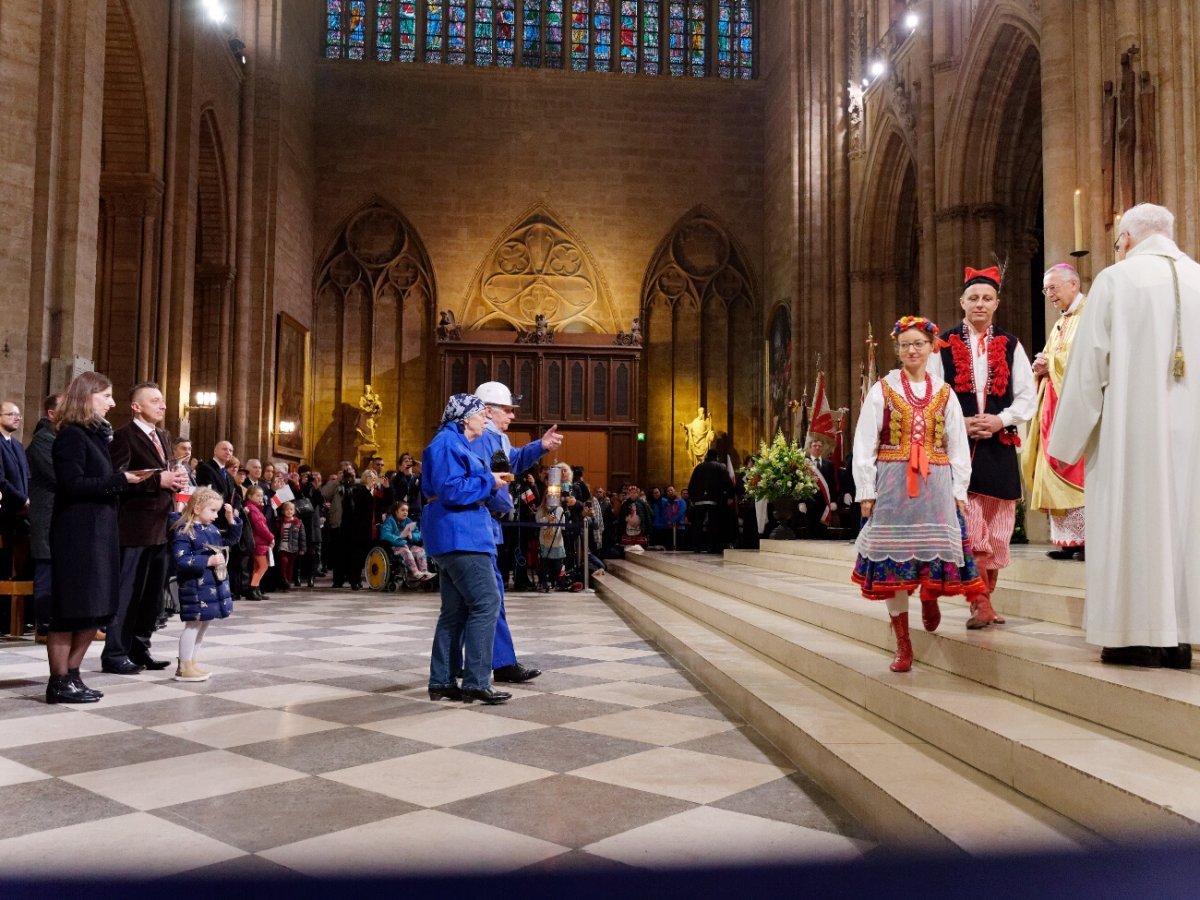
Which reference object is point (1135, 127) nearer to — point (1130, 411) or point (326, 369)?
Answer: point (1130, 411)

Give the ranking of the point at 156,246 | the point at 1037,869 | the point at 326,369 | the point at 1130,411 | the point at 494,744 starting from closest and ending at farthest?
the point at 1037,869, the point at 1130,411, the point at 494,744, the point at 156,246, the point at 326,369

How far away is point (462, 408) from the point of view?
4957 millimetres

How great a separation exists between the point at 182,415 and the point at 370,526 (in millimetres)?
4121

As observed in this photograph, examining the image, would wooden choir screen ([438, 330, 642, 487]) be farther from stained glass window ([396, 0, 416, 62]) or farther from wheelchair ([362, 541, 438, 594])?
wheelchair ([362, 541, 438, 594])

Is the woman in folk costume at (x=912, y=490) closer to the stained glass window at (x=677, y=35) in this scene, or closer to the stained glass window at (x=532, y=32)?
the stained glass window at (x=532, y=32)

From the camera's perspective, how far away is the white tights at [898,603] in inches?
156

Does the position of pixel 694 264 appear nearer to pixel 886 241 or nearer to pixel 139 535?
pixel 886 241

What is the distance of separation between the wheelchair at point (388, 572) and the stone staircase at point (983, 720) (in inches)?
267

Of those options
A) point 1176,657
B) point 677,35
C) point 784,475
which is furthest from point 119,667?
→ point 677,35

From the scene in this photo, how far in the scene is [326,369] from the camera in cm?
2305

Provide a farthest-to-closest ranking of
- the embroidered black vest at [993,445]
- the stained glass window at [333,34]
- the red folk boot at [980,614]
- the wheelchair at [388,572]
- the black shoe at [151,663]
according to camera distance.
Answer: the stained glass window at [333,34], the wheelchair at [388,572], the black shoe at [151,663], the embroidered black vest at [993,445], the red folk boot at [980,614]

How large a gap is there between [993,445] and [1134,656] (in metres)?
1.40

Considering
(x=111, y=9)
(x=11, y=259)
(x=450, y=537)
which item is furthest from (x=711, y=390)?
(x=450, y=537)

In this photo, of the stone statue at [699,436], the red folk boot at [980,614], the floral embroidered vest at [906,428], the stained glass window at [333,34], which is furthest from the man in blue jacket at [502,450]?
the stained glass window at [333,34]
